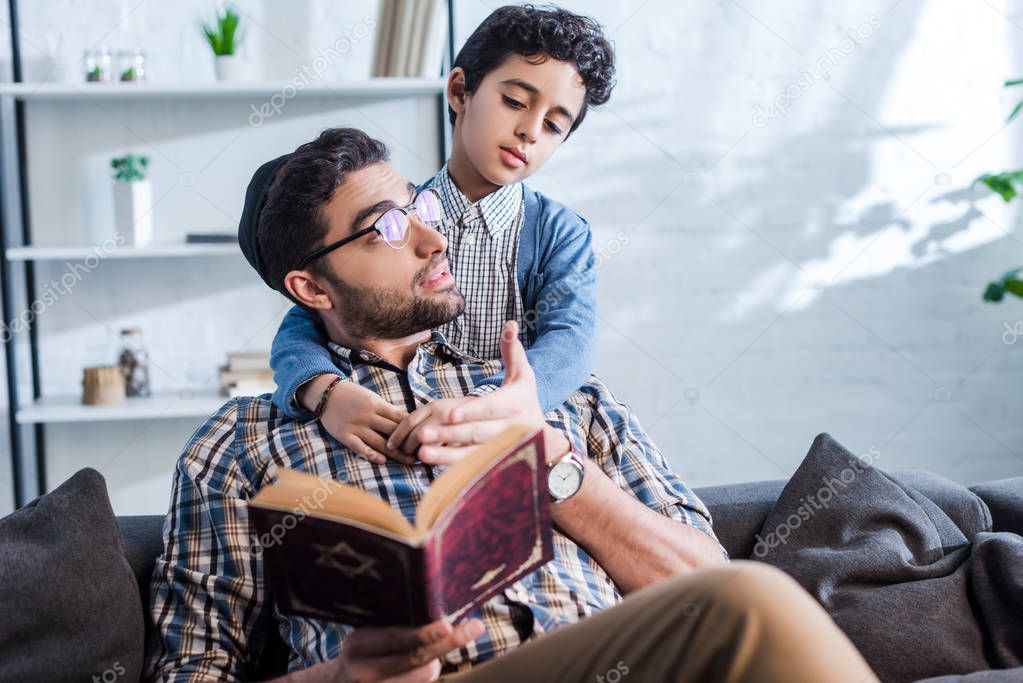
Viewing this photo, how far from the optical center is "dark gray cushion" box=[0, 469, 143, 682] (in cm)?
146

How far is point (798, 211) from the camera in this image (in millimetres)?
3557

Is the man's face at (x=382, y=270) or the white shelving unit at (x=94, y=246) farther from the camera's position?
the white shelving unit at (x=94, y=246)

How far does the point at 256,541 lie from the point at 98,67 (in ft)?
6.80

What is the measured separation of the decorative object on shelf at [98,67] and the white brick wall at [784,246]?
2.17 ft

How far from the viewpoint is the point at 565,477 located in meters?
1.50

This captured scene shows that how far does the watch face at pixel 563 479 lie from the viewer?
1.49m

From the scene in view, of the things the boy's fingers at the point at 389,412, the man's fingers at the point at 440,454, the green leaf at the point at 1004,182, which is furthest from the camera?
the green leaf at the point at 1004,182

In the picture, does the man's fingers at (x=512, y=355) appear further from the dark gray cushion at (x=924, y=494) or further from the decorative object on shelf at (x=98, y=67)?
the decorative object on shelf at (x=98, y=67)

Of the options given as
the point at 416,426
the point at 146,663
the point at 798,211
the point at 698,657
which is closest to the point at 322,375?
the point at 416,426

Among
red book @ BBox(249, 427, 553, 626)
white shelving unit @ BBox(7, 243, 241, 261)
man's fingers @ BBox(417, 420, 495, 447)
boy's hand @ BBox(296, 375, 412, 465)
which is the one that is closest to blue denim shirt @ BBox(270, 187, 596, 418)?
boy's hand @ BBox(296, 375, 412, 465)

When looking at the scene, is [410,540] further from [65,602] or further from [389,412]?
[65,602]

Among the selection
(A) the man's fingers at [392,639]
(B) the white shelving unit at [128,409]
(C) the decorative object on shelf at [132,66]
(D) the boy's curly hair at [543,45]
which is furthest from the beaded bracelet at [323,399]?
(C) the decorative object on shelf at [132,66]

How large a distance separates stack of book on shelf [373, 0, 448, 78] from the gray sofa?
5.39 ft

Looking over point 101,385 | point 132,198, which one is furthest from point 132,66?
point 101,385
